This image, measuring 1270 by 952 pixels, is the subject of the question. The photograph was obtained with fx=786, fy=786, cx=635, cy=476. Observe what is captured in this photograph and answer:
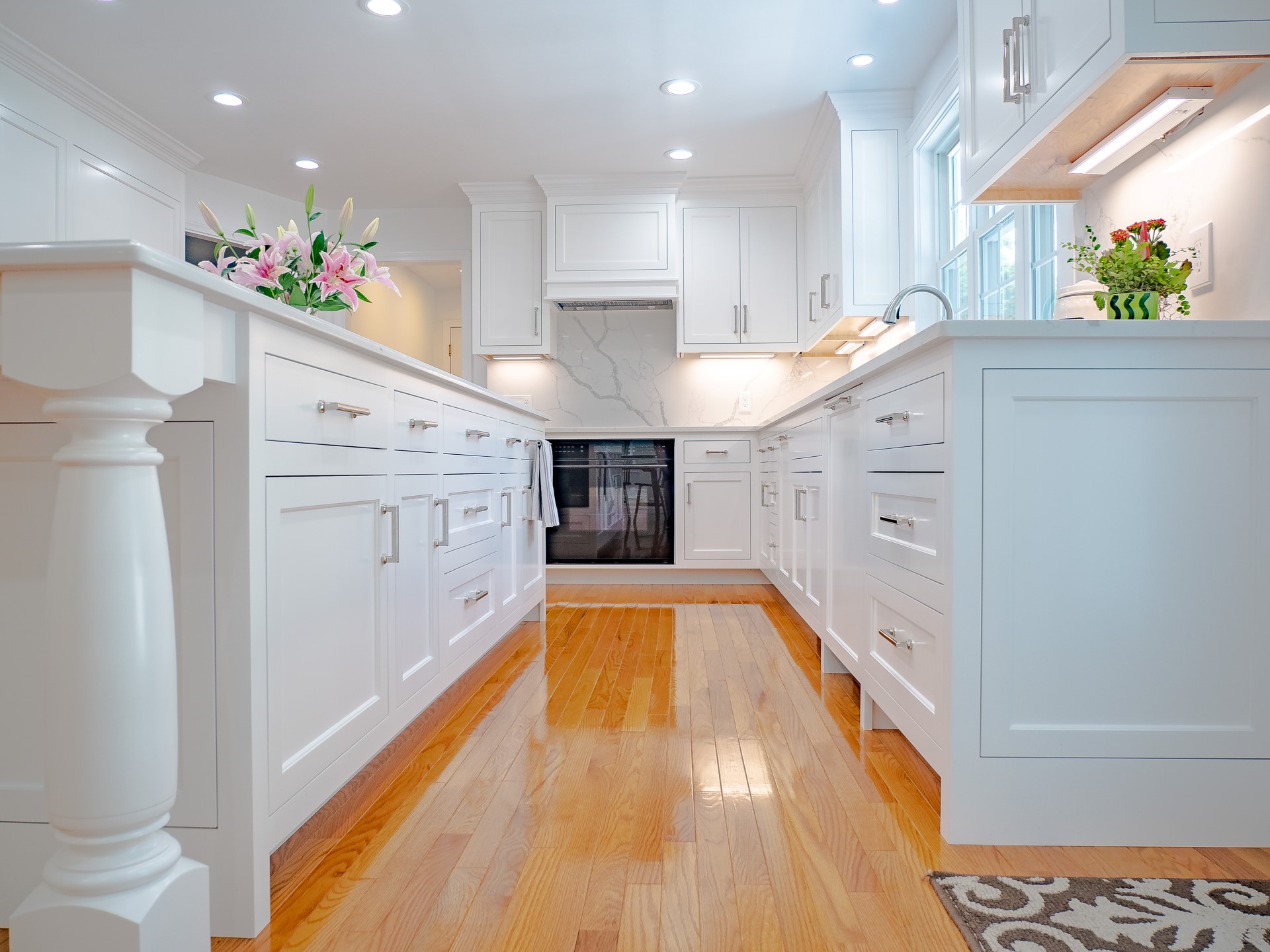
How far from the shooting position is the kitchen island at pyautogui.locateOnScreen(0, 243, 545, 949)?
856 millimetres

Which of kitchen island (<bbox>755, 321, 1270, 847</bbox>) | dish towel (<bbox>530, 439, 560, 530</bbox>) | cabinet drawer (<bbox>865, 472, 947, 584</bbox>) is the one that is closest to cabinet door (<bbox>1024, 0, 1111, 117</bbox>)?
kitchen island (<bbox>755, 321, 1270, 847</bbox>)

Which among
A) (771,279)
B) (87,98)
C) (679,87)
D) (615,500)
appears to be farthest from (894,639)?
(87,98)

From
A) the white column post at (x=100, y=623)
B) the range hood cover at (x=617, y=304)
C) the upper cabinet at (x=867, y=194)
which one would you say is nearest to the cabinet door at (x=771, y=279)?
the range hood cover at (x=617, y=304)

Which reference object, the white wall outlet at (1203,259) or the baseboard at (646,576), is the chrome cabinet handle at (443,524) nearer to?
the white wall outlet at (1203,259)

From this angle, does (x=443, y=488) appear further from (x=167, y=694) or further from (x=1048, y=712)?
(x=1048, y=712)

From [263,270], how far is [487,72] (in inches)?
87.4

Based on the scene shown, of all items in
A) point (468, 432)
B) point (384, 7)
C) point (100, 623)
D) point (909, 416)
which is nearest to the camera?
point (100, 623)

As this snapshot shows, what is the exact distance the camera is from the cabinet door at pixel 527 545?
3.08 m

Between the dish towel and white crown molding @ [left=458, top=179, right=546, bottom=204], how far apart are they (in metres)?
2.07

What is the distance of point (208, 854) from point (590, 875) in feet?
1.84

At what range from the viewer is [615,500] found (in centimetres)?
455

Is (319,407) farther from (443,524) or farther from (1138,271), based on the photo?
(1138,271)

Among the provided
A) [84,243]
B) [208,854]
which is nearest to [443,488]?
[208,854]

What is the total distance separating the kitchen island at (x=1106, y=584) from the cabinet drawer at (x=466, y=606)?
1262 mm
